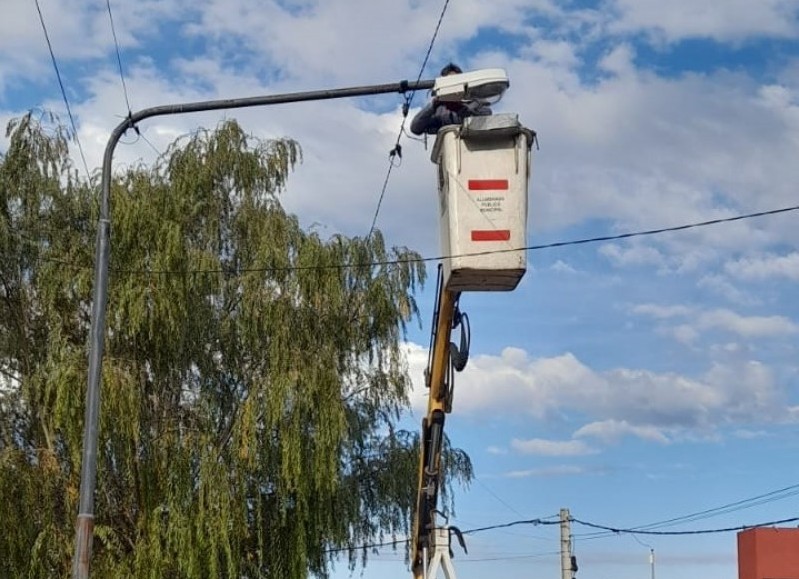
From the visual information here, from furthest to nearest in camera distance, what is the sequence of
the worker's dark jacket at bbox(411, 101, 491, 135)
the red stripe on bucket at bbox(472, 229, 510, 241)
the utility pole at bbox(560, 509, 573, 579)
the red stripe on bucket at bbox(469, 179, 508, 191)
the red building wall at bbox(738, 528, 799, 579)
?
the utility pole at bbox(560, 509, 573, 579)
the red building wall at bbox(738, 528, 799, 579)
the worker's dark jacket at bbox(411, 101, 491, 135)
the red stripe on bucket at bbox(469, 179, 508, 191)
the red stripe on bucket at bbox(472, 229, 510, 241)

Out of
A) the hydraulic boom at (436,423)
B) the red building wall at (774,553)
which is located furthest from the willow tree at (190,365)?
the red building wall at (774,553)

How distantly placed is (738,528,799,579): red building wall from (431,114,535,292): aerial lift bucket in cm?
1335

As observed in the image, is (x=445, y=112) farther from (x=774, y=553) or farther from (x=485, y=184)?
(x=774, y=553)

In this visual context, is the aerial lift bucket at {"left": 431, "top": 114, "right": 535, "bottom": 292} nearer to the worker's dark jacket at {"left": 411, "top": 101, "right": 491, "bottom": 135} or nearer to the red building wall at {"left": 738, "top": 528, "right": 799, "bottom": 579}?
the worker's dark jacket at {"left": 411, "top": 101, "right": 491, "bottom": 135}

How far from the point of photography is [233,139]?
60.8ft

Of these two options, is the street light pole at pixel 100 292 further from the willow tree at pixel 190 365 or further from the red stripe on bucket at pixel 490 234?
the willow tree at pixel 190 365

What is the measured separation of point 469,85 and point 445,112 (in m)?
0.71

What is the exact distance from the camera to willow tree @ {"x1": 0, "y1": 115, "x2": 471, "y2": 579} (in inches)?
622

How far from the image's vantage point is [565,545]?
2598 cm

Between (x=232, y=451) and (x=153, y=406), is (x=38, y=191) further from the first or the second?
(x=232, y=451)

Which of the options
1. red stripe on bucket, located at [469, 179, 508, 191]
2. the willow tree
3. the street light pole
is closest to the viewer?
the street light pole

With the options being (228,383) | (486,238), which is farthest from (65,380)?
(486,238)

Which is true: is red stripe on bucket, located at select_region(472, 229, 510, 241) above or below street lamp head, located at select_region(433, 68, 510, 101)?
below

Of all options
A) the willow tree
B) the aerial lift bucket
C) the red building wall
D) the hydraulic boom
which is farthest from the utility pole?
the aerial lift bucket
